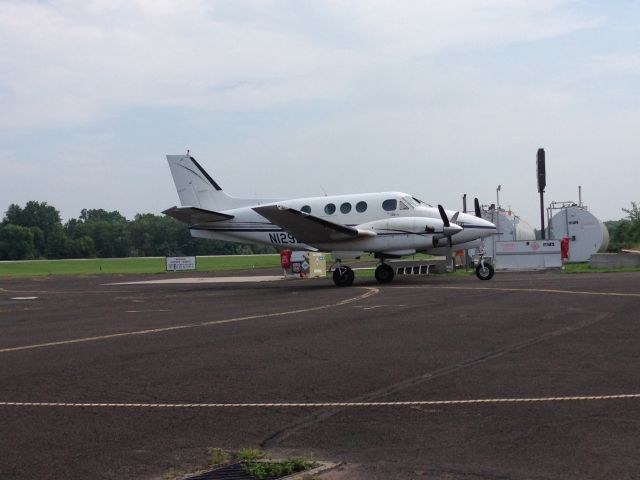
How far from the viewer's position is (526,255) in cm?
3791

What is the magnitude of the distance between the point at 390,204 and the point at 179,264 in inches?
1365

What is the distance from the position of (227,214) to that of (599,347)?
21.2m

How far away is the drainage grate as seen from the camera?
5795mm

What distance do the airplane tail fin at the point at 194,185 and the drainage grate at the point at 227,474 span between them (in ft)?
89.5

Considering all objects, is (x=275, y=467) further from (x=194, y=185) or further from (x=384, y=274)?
(x=194, y=185)

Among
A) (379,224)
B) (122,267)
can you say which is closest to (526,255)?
(379,224)

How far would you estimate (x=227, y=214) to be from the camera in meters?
31.3

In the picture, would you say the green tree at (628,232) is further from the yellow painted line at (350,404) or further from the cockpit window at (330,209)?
the yellow painted line at (350,404)

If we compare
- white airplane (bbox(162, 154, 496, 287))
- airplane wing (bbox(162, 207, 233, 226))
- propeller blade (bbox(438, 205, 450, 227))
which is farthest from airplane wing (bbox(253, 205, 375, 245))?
airplane wing (bbox(162, 207, 233, 226))

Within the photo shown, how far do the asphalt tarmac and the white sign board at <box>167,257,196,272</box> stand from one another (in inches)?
1676

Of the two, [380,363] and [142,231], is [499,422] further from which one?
[142,231]

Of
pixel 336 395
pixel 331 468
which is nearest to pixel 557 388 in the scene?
pixel 336 395

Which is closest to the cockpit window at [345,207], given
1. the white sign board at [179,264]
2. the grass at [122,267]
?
the grass at [122,267]

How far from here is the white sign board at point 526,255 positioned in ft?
123
